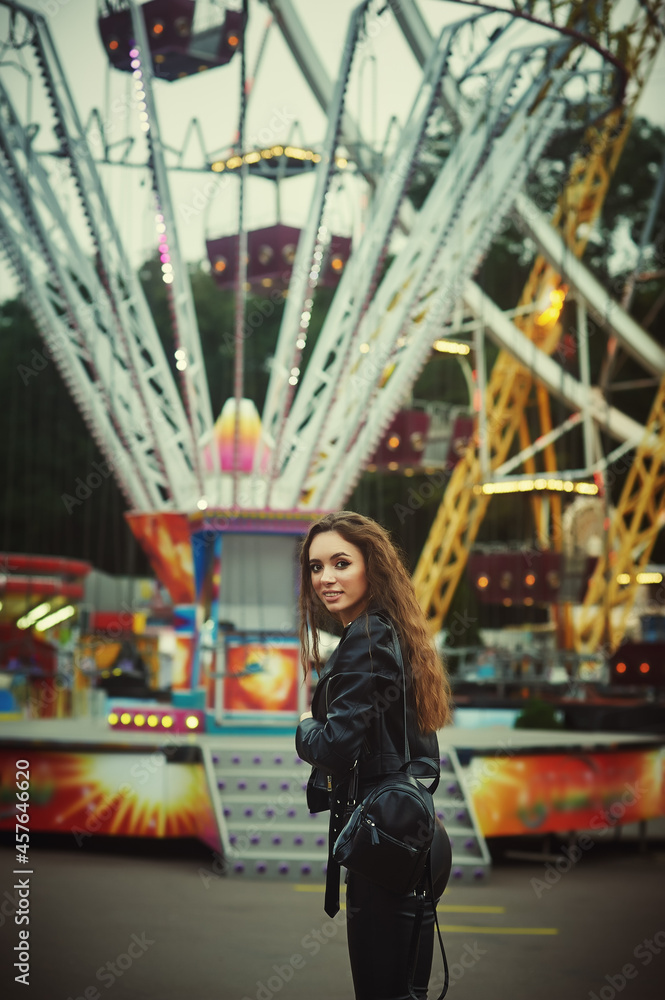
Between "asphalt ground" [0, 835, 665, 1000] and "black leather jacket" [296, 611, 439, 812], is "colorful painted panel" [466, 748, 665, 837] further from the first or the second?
"black leather jacket" [296, 611, 439, 812]

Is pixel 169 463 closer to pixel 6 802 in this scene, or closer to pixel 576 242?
pixel 6 802

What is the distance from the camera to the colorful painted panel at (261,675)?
1305cm

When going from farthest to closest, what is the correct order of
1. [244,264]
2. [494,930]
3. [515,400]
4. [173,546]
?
1. [515,400]
2. [173,546]
3. [244,264]
4. [494,930]

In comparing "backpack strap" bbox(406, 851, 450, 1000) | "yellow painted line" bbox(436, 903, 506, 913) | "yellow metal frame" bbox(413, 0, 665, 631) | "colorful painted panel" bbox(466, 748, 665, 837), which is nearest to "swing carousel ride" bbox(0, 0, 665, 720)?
"colorful painted panel" bbox(466, 748, 665, 837)

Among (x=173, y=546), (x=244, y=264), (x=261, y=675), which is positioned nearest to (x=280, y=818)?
(x=261, y=675)

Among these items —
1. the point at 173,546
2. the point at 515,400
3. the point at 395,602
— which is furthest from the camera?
the point at 515,400

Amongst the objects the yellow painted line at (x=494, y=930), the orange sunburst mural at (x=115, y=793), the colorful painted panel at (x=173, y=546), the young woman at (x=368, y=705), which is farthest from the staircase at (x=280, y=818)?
the young woman at (x=368, y=705)

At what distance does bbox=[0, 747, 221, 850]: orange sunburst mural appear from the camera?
10188mm

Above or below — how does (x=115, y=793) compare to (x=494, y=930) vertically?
above

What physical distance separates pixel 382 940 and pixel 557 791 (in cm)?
773

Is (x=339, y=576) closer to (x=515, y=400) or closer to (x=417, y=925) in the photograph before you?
(x=417, y=925)

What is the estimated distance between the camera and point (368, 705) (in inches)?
132

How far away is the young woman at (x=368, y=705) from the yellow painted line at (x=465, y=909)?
4979mm

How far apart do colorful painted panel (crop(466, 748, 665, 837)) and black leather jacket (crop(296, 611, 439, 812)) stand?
706cm
